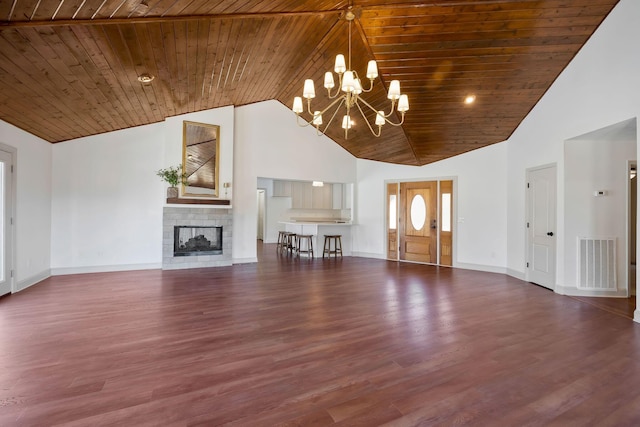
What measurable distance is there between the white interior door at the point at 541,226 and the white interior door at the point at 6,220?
8.18 m

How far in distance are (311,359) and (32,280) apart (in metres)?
5.26

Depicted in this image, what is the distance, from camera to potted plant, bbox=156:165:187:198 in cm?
654

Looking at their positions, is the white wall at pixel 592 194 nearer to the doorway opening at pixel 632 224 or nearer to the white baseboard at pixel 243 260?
the doorway opening at pixel 632 224

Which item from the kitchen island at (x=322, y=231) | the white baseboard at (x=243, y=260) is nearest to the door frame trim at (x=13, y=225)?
the white baseboard at (x=243, y=260)

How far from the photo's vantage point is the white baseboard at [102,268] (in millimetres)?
5996

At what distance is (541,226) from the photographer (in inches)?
219

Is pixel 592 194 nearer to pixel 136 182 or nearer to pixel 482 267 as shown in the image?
pixel 482 267

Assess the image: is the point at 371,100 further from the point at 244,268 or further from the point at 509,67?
the point at 244,268

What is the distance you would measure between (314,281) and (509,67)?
4.51 m

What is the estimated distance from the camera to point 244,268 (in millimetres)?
6977

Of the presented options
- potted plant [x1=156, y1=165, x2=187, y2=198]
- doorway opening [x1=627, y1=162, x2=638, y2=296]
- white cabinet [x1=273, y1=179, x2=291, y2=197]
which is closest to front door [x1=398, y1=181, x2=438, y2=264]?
doorway opening [x1=627, y1=162, x2=638, y2=296]

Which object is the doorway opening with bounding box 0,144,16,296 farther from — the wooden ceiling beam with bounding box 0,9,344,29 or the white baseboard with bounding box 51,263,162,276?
the wooden ceiling beam with bounding box 0,9,344,29

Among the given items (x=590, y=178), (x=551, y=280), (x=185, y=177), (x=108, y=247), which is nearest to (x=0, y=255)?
(x=108, y=247)

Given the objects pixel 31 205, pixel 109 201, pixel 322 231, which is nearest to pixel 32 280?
pixel 31 205
